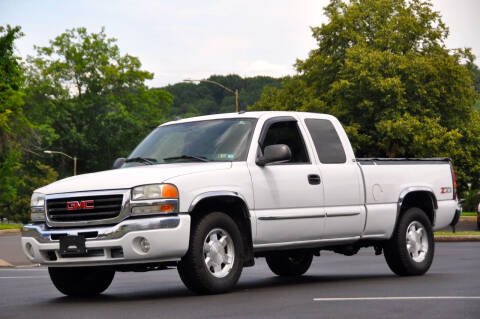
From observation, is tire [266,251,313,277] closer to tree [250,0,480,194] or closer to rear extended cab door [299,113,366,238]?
rear extended cab door [299,113,366,238]

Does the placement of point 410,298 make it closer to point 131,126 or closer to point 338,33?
point 338,33

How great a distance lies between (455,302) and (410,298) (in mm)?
579

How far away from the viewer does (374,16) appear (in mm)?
55062

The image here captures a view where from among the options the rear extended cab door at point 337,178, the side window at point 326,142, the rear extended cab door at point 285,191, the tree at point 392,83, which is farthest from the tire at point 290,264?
the tree at point 392,83

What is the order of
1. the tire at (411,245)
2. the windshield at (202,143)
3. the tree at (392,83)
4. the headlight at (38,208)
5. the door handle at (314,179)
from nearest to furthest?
the headlight at (38,208) → the windshield at (202,143) → the door handle at (314,179) → the tire at (411,245) → the tree at (392,83)

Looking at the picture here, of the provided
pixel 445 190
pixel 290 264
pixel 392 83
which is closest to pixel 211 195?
pixel 290 264

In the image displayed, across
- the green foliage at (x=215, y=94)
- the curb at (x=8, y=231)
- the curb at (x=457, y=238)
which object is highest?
the green foliage at (x=215, y=94)

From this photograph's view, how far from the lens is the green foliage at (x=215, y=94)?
4102 inches

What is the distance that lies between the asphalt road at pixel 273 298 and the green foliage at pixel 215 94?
87.6 metres

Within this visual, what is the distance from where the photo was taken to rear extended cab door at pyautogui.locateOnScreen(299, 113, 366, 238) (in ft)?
37.2

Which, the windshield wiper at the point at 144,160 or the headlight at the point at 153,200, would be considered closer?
the headlight at the point at 153,200

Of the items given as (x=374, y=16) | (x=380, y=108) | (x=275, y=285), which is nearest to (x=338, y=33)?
(x=374, y=16)

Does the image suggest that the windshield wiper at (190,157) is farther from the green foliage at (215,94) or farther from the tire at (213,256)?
the green foliage at (215,94)

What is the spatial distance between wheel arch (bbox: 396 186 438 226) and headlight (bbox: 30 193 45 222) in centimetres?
499
